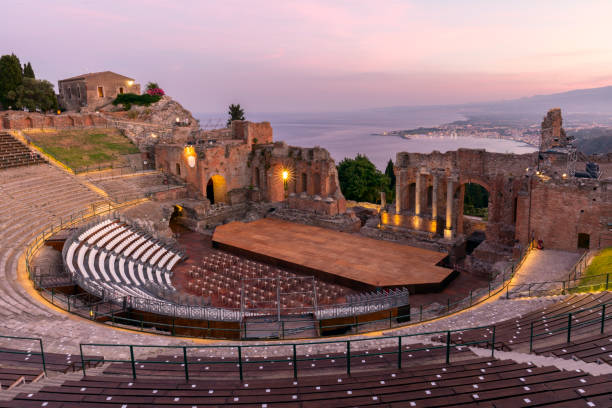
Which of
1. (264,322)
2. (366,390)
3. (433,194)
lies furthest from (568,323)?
→ (433,194)

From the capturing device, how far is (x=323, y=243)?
28844 millimetres

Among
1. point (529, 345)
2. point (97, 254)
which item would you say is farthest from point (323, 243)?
point (529, 345)

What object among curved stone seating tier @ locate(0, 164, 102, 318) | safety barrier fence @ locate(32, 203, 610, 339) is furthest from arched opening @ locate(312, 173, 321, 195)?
safety barrier fence @ locate(32, 203, 610, 339)

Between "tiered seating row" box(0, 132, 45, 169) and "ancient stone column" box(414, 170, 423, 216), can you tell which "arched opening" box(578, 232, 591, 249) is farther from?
"tiered seating row" box(0, 132, 45, 169)

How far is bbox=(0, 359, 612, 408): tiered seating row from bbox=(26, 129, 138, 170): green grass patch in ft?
95.9

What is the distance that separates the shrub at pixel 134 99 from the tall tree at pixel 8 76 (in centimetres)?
1074

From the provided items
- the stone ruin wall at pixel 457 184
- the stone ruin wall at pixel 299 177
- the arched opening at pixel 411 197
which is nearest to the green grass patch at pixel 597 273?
the stone ruin wall at pixel 457 184

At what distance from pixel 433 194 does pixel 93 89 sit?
43313mm

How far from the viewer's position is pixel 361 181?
46.4m

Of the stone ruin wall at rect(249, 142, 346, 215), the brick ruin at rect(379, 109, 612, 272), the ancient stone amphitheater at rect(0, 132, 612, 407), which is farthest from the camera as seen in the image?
the stone ruin wall at rect(249, 142, 346, 215)

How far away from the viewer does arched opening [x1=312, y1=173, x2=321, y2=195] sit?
35.5 m

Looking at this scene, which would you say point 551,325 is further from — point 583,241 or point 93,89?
point 93,89

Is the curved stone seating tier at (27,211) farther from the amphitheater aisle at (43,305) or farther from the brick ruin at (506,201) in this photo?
the brick ruin at (506,201)

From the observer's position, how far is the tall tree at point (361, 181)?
46.4 meters
